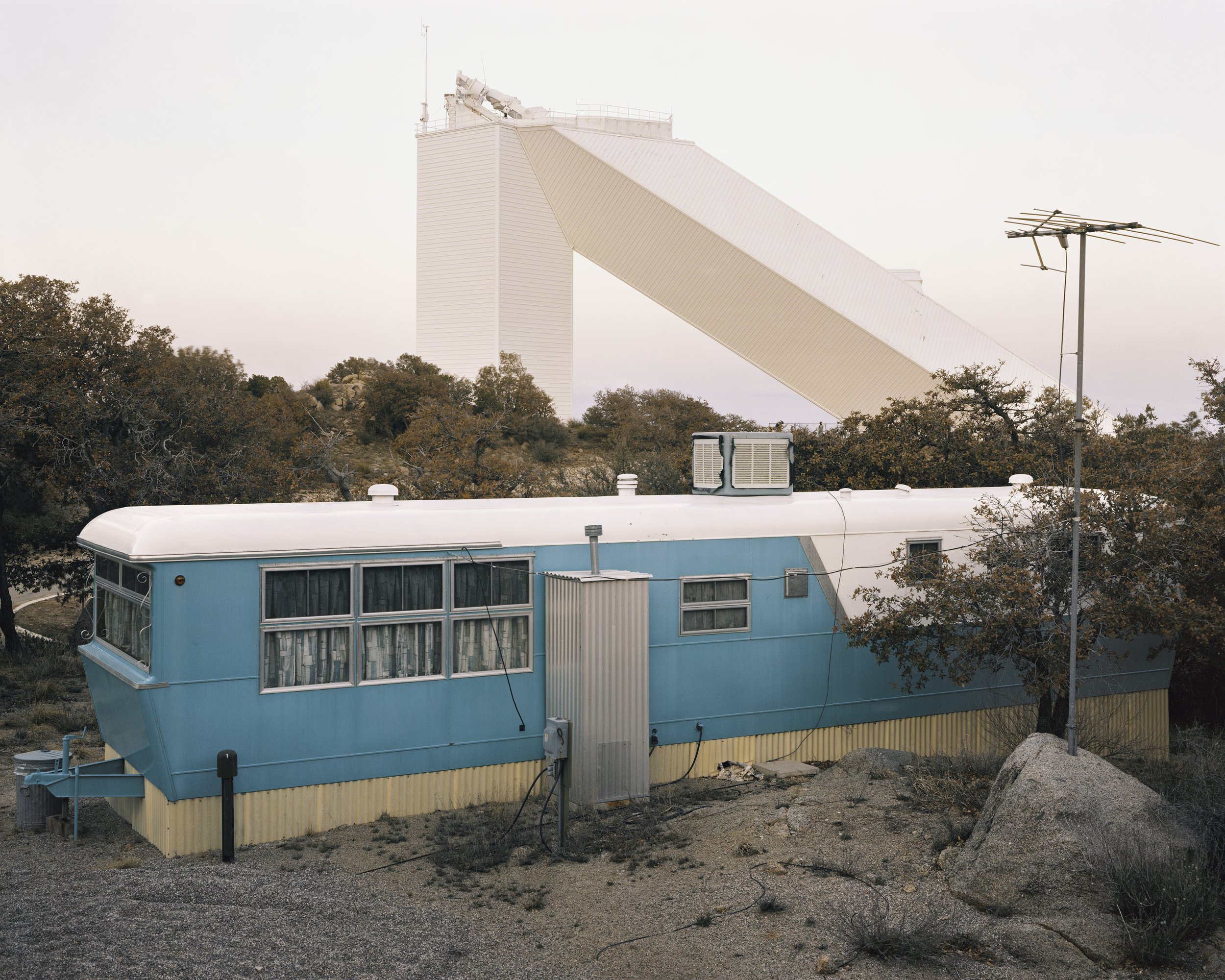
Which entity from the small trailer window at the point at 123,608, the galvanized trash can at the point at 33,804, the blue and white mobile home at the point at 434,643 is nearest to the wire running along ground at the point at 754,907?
the blue and white mobile home at the point at 434,643

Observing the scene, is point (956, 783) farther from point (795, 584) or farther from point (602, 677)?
point (602, 677)

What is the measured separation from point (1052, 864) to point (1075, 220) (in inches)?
195

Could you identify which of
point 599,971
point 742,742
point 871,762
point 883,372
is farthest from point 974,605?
point 883,372

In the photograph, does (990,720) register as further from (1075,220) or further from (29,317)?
(29,317)

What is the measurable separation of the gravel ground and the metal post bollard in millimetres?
138

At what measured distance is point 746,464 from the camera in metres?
10.9

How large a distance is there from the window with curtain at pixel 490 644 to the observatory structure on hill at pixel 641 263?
973 inches

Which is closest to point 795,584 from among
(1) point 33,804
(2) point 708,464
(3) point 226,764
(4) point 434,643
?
(2) point 708,464

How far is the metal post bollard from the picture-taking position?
7.75 metres

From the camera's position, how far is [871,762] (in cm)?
984

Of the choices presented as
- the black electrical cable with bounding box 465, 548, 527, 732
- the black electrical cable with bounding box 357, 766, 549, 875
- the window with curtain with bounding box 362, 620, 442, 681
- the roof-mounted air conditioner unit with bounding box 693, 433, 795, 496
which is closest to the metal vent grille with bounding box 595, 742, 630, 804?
the black electrical cable with bounding box 357, 766, 549, 875

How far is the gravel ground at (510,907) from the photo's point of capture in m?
5.82

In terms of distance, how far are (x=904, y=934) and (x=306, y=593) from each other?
491 cm

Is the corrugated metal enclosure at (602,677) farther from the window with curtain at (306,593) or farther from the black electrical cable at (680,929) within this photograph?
the black electrical cable at (680,929)
